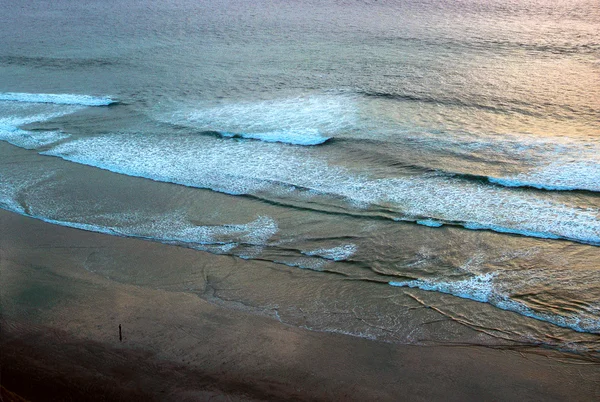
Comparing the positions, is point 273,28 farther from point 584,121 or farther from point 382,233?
point 382,233

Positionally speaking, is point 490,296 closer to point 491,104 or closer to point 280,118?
point 280,118

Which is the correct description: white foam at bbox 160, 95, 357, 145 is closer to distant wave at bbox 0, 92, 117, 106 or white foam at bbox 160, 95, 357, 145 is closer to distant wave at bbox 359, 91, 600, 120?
distant wave at bbox 359, 91, 600, 120


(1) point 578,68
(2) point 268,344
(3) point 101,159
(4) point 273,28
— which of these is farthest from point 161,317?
(4) point 273,28

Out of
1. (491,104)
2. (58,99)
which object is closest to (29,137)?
(58,99)

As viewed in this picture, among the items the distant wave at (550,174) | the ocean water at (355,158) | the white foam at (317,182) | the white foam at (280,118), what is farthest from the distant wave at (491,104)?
the white foam at (317,182)

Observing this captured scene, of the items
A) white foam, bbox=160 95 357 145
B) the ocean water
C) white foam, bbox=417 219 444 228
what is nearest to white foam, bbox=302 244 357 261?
the ocean water

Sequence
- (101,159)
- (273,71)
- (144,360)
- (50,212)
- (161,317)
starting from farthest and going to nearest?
1. (273,71)
2. (101,159)
3. (50,212)
4. (161,317)
5. (144,360)
